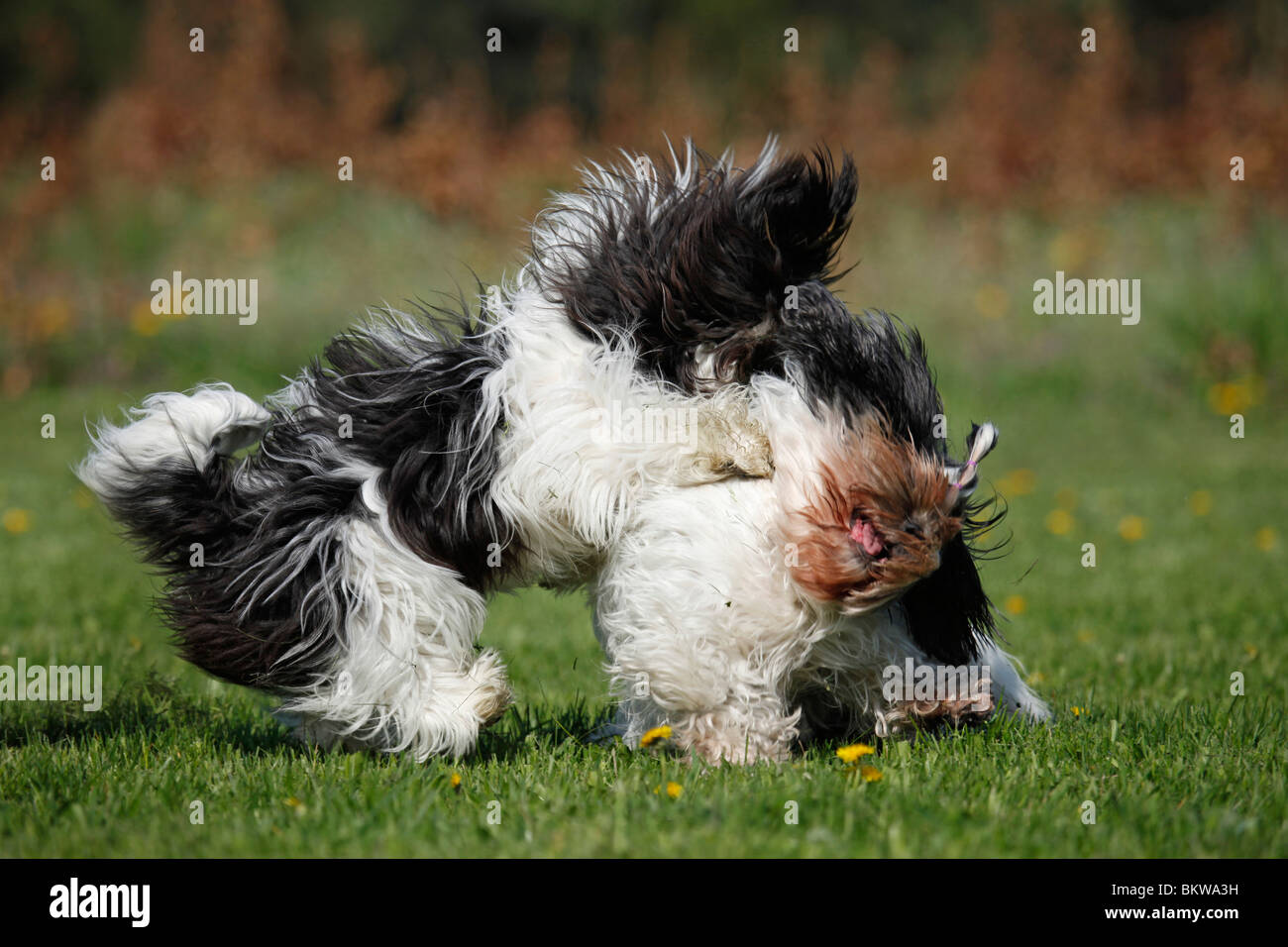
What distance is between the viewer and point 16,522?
7.60 meters

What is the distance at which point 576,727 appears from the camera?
420 centimetres

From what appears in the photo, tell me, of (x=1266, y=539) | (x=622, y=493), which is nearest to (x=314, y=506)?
(x=622, y=493)

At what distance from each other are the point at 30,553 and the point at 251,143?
7.98 m

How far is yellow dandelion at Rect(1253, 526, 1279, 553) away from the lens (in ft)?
24.3

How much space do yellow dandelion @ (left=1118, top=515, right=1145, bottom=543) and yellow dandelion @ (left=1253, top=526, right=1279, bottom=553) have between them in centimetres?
65

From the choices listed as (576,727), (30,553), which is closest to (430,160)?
(30,553)

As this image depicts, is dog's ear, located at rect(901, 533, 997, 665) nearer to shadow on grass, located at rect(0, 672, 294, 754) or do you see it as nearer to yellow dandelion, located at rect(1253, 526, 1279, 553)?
shadow on grass, located at rect(0, 672, 294, 754)

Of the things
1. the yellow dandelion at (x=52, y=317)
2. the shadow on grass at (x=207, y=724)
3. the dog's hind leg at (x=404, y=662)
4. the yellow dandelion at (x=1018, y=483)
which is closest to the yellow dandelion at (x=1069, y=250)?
the yellow dandelion at (x=1018, y=483)

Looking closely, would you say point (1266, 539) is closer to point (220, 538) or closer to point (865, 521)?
point (865, 521)

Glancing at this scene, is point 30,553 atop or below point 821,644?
atop

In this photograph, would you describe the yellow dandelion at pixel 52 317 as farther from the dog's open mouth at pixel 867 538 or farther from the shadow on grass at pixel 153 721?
the dog's open mouth at pixel 867 538

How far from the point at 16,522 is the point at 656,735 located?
5649 millimetres

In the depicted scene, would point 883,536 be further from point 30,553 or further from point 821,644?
point 30,553

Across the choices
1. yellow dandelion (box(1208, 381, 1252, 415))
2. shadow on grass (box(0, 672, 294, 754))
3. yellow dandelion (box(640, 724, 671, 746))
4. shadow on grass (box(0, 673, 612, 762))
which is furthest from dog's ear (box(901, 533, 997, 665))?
yellow dandelion (box(1208, 381, 1252, 415))
